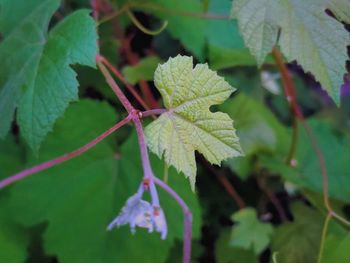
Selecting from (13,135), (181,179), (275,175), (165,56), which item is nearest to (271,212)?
(275,175)

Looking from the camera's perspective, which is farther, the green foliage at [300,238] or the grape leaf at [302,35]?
the green foliage at [300,238]

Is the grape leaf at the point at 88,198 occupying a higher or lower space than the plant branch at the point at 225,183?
higher

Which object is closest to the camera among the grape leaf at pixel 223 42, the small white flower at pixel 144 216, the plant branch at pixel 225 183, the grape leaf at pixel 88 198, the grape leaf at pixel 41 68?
the small white flower at pixel 144 216

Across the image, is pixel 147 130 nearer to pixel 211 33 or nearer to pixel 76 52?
pixel 76 52

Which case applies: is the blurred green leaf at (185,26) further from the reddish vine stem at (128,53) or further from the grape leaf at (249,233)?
the grape leaf at (249,233)

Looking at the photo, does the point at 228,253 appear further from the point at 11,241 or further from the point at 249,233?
the point at 11,241

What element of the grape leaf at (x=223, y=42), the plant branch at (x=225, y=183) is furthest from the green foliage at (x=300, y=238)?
the grape leaf at (x=223, y=42)

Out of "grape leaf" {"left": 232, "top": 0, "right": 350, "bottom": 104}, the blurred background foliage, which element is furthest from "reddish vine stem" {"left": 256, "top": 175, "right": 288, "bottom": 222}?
"grape leaf" {"left": 232, "top": 0, "right": 350, "bottom": 104}
